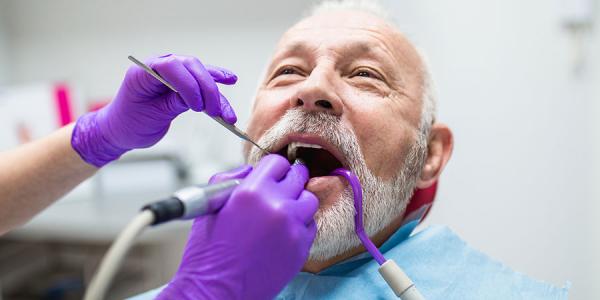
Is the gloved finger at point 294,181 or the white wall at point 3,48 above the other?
the gloved finger at point 294,181

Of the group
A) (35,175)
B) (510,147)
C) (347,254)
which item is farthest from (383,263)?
(510,147)

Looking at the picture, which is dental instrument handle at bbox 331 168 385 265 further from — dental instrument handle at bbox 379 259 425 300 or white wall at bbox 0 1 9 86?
white wall at bbox 0 1 9 86

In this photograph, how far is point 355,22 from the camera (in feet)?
3.70

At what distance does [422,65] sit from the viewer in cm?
118

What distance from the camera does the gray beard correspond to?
0.90 metres

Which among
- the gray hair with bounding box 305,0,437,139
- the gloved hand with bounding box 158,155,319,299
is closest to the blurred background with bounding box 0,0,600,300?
the gray hair with bounding box 305,0,437,139

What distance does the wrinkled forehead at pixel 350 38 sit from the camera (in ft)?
3.51

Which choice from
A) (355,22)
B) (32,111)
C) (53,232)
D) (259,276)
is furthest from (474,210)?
(32,111)

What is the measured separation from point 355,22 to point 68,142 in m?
0.72

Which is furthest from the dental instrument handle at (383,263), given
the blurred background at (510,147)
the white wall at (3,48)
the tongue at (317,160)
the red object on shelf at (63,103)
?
the white wall at (3,48)

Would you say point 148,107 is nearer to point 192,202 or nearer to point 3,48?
point 192,202

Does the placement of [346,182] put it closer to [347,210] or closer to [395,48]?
[347,210]

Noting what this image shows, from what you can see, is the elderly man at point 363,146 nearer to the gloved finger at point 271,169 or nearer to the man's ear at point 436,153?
the man's ear at point 436,153

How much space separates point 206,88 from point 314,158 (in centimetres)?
29
